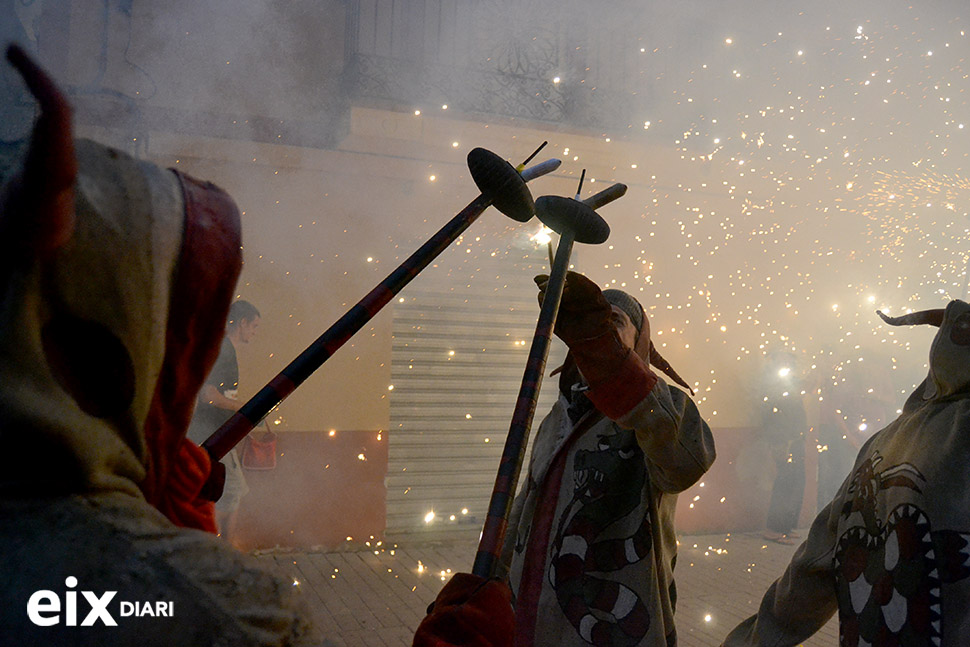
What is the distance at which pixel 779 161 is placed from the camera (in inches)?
303

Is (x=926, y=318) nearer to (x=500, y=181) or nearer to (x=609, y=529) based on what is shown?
(x=609, y=529)

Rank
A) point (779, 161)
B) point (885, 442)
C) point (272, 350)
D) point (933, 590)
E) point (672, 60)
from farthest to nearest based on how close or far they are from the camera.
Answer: point (779, 161), point (672, 60), point (272, 350), point (885, 442), point (933, 590)

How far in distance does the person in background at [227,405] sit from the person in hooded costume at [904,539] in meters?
3.55

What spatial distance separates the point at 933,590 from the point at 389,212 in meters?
5.55

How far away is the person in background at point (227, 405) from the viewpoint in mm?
4551

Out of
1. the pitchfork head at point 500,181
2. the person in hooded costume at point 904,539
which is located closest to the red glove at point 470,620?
the pitchfork head at point 500,181

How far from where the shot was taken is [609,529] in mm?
2035

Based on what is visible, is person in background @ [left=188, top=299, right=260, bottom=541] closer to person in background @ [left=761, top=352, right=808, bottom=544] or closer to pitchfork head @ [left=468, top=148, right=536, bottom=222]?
pitchfork head @ [left=468, top=148, right=536, bottom=222]

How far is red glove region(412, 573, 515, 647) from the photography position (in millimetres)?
902

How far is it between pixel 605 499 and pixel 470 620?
125cm

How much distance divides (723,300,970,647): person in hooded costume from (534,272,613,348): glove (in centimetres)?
85

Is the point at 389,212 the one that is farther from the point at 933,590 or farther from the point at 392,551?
the point at 933,590

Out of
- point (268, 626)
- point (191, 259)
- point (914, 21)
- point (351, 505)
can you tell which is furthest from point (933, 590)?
point (914, 21)

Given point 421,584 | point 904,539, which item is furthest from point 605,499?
point 421,584
